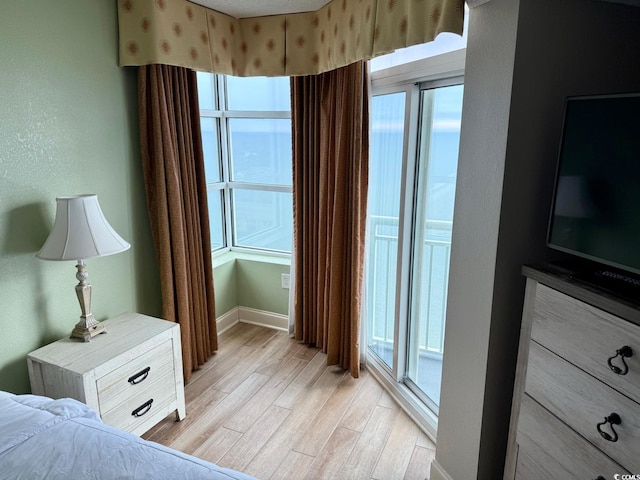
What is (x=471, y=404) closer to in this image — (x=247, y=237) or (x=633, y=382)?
(x=633, y=382)

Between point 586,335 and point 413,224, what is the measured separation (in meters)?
1.28

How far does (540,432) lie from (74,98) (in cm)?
246

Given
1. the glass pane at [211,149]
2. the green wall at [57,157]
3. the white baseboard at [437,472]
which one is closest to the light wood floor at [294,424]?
the white baseboard at [437,472]

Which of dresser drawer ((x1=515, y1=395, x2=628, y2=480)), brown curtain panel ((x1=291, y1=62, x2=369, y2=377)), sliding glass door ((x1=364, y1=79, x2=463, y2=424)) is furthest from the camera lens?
brown curtain panel ((x1=291, y1=62, x2=369, y2=377))

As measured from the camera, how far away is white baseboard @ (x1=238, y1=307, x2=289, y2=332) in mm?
3476

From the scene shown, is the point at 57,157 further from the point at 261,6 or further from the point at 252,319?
the point at 252,319

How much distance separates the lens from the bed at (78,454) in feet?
3.70

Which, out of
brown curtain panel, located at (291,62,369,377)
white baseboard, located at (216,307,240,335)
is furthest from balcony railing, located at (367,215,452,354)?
white baseboard, located at (216,307,240,335)

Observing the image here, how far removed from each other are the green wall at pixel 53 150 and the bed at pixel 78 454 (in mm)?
683

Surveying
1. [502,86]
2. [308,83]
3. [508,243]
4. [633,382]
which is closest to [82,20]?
[308,83]

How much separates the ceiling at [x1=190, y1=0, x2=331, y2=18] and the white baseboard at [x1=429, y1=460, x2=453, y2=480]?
250cm

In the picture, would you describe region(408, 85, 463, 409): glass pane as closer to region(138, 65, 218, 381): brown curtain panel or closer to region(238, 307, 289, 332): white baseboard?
region(238, 307, 289, 332): white baseboard

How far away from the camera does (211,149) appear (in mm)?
3418

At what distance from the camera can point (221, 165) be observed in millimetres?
3504
